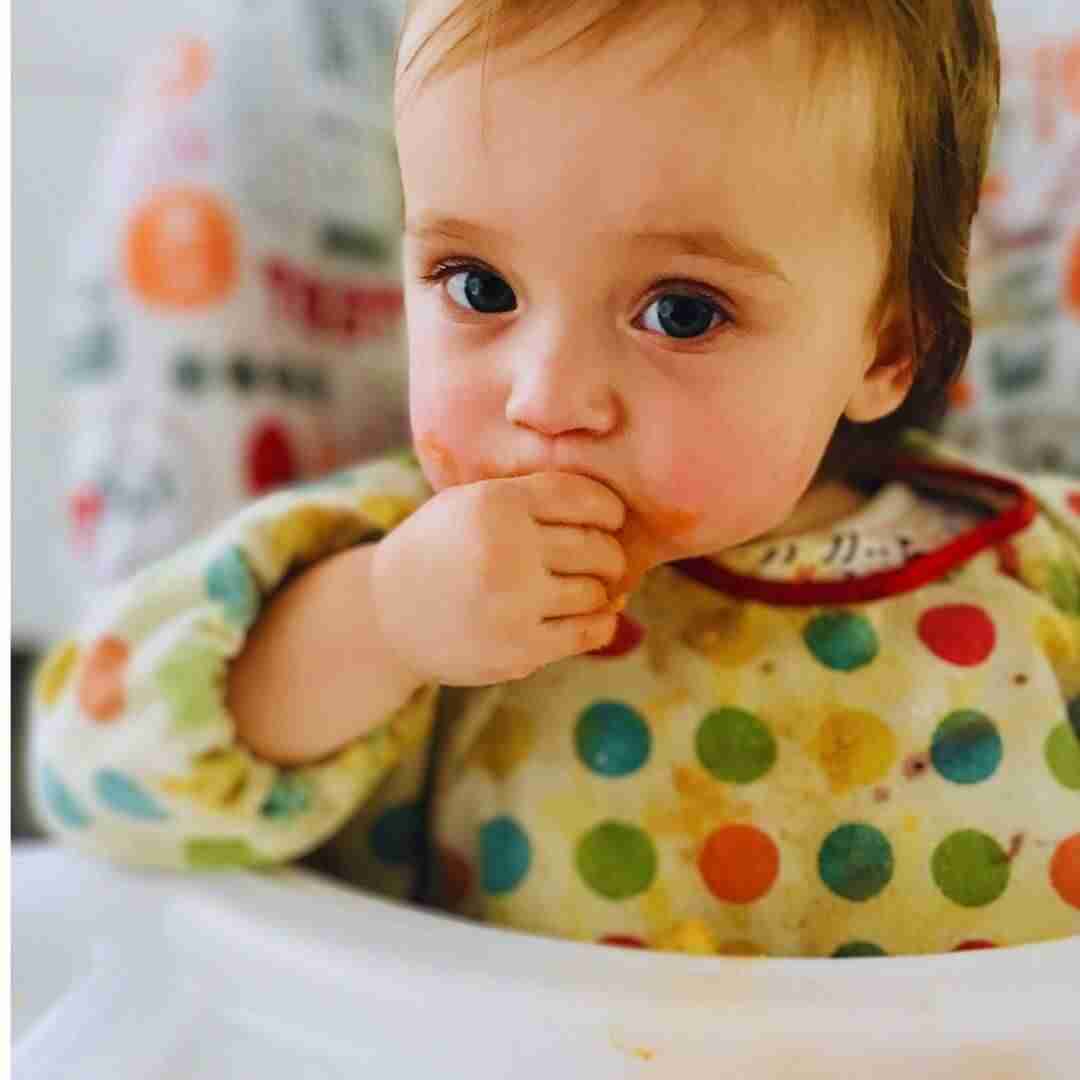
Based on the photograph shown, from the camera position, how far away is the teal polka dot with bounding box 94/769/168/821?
0.40 meters

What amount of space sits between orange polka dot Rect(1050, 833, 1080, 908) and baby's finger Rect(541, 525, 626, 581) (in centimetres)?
12

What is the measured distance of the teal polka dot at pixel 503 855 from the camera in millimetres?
393

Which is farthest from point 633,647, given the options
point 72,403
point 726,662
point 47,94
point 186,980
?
point 47,94

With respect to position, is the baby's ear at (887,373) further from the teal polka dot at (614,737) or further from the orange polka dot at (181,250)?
the orange polka dot at (181,250)

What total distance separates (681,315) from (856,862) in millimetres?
136

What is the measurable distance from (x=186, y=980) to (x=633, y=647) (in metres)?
0.14

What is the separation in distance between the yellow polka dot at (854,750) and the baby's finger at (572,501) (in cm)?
10

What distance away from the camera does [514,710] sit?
1.28ft

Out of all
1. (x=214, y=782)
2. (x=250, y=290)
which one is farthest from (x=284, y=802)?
(x=250, y=290)

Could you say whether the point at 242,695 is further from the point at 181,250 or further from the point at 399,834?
the point at 181,250

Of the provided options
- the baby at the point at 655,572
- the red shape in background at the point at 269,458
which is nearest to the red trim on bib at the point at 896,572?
the baby at the point at 655,572

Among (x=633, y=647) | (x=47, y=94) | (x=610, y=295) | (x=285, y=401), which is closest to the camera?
(x=610, y=295)

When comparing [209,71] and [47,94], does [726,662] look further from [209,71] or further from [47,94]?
[47,94]

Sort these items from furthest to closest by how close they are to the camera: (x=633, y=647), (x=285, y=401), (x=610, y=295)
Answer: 1. (x=285, y=401)
2. (x=633, y=647)
3. (x=610, y=295)
